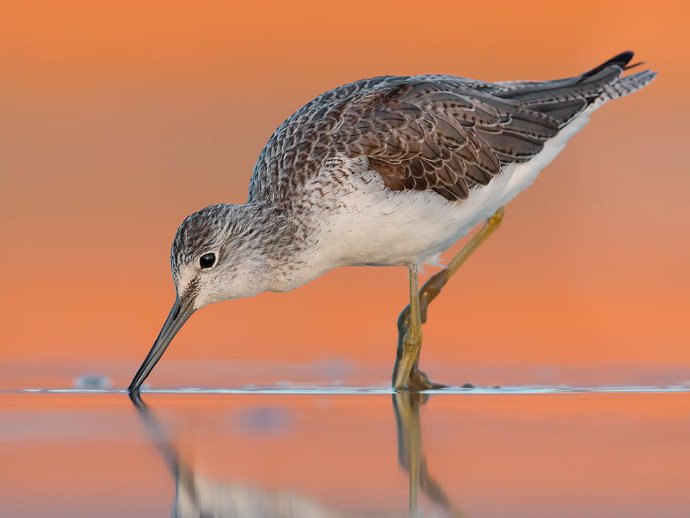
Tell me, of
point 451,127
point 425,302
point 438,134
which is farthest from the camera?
point 425,302

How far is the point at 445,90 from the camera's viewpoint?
12.9 metres

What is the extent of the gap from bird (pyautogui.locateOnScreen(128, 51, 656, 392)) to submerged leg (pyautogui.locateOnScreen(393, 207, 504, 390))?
0.02 meters

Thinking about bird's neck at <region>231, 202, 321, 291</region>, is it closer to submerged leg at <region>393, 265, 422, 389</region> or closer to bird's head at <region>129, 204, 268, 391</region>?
bird's head at <region>129, 204, 268, 391</region>

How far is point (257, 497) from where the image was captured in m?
6.25

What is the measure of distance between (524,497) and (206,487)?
1.71 m

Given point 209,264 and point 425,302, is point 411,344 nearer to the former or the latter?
point 425,302

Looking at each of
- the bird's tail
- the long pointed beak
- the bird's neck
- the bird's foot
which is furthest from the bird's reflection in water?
the bird's tail

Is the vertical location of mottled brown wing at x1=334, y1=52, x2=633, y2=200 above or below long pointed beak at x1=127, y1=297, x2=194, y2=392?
above

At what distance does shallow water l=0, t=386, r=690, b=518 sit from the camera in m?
6.11

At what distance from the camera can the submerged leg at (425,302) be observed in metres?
11.9

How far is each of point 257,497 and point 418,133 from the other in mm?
6582

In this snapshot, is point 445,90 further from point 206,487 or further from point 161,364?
point 206,487

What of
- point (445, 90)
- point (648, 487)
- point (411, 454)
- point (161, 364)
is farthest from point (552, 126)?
point (648, 487)

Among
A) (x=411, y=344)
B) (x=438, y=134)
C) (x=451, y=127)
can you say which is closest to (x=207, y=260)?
(x=411, y=344)
